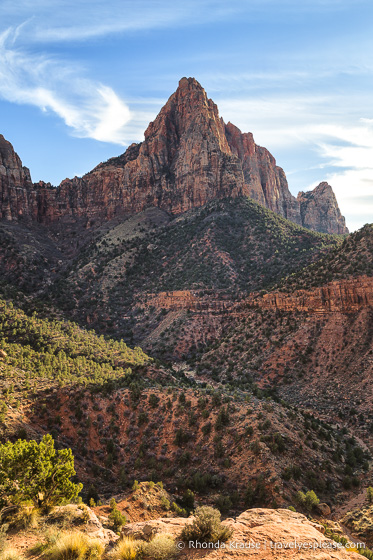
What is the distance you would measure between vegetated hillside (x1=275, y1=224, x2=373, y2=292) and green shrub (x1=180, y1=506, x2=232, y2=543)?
47004 millimetres

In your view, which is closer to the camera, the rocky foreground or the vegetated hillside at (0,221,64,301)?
the rocky foreground

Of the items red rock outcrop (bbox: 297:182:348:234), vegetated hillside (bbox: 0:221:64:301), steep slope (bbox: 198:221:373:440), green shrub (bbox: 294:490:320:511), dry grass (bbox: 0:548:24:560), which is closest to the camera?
dry grass (bbox: 0:548:24:560)

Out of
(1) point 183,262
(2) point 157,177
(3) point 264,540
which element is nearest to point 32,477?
(3) point 264,540

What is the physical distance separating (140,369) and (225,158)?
8651cm

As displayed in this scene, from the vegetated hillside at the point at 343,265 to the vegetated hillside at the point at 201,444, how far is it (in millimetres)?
25828

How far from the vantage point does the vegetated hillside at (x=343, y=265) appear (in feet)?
176

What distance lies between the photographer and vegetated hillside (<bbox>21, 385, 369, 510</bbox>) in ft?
78.1

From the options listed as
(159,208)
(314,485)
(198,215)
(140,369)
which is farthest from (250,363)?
(159,208)

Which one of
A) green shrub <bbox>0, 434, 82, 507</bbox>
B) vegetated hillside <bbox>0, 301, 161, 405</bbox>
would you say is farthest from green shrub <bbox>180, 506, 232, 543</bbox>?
vegetated hillside <bbox>0, 301, 161, 405</bbox>

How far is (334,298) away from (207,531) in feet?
152

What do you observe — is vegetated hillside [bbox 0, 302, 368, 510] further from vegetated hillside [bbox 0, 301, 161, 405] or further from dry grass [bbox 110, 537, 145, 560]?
dry grass [bbox 110, 537, 145, 560]

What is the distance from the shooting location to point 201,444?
91.9 feet

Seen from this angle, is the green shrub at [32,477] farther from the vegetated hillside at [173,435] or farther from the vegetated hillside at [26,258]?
the vegetated hillside at [26,258]

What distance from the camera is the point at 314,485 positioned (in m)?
24.2
